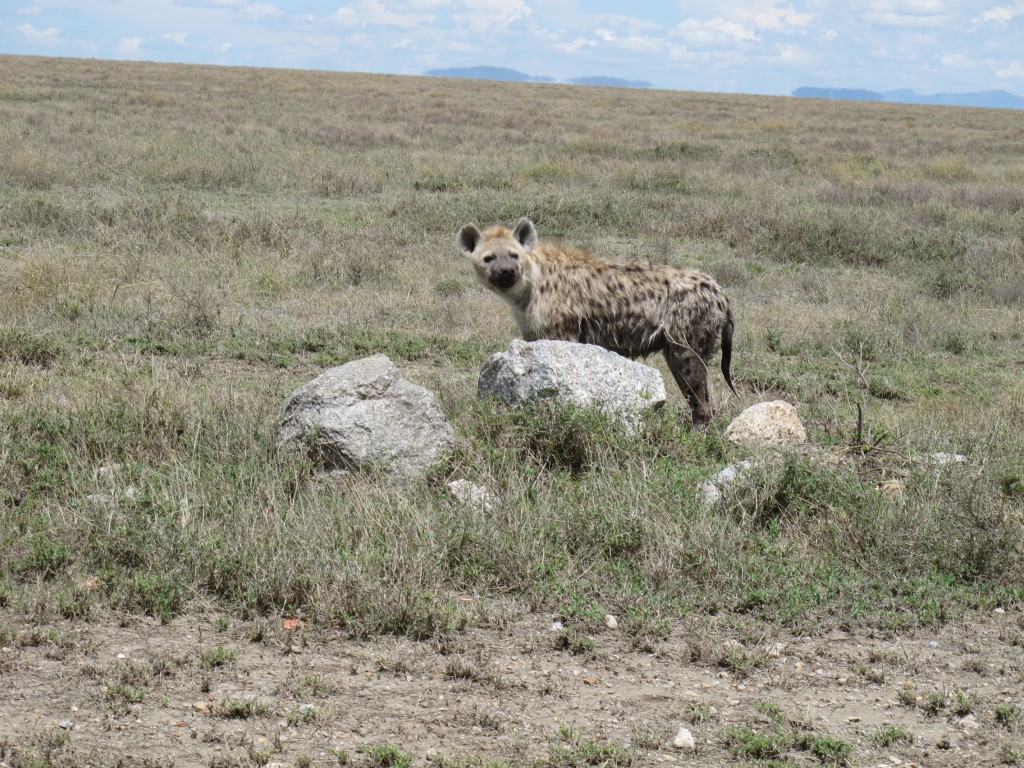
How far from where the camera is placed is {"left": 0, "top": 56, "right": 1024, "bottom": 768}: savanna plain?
3.39 meters

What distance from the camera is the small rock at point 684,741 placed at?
3.28 meters

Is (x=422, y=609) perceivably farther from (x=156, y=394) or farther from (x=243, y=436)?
(x=156, y=394)

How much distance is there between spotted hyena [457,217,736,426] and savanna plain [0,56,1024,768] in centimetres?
49

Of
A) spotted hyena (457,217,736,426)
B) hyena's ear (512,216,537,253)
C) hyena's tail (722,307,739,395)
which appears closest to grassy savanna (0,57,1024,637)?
hyena's tail (722,307,739,395)

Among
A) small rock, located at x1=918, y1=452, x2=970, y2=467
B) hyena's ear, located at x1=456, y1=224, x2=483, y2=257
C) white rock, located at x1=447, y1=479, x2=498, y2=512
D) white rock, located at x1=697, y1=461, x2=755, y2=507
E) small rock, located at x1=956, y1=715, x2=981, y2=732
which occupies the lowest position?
small rock, located at x1=956, y1=715, x2=981, y2=732

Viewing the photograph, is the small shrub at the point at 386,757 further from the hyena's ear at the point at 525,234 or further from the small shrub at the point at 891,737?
the hyena's ear at the point at 525,234

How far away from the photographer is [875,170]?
2162 centimetres

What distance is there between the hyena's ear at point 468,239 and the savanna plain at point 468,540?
2.94ft

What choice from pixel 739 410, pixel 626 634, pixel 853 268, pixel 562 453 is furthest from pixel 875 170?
pixel 626 634

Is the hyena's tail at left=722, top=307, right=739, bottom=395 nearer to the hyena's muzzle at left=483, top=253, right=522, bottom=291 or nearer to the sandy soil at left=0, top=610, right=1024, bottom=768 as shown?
the hyena's muzzle at left=483, top=253, right=522, bottom=291

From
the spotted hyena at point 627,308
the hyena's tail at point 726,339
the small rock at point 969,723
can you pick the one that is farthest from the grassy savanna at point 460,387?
the small rock at point 969,723

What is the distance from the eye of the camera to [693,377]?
6.79 m

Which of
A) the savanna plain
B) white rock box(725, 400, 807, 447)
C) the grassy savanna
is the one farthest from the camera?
white rock box(725, 400, 807, 447)

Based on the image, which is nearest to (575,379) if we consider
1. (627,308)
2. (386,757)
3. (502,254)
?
(627,308)
